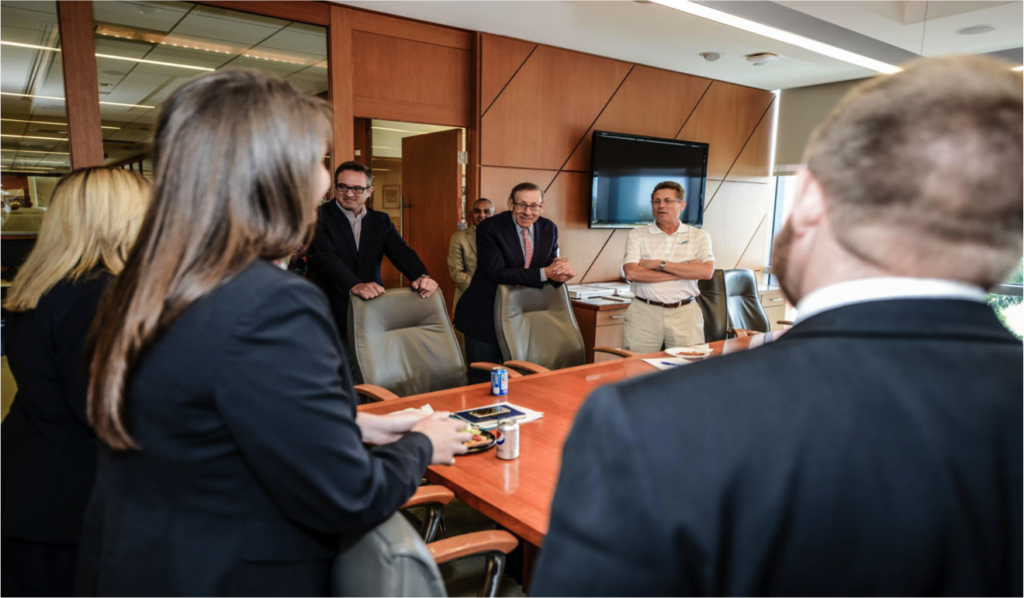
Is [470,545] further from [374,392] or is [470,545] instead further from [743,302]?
[743,302]

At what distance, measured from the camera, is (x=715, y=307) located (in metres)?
4.52

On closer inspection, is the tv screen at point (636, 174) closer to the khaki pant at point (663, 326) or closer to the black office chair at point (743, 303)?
the black office chair at point (743, 303)

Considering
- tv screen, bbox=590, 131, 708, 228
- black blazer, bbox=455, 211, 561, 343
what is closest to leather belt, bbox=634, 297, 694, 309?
black blazer, bbox=455, 211, 561, 343

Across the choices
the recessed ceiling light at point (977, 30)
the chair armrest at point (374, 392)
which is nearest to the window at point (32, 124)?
the chair armrest at point (374, 392)

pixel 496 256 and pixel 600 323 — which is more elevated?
pixel 496 256

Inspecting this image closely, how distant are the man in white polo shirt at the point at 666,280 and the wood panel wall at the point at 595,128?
1.80 metres

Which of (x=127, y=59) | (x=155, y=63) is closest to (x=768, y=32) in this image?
(x=127, y=59)

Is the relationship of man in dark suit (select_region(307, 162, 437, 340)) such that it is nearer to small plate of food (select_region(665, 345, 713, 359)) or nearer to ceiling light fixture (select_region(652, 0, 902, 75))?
small plate of food (select_region(665, 345, 713, 359))

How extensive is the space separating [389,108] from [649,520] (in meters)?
4.74

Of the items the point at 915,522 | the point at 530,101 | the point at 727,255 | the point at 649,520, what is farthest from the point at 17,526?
the point at 727,255

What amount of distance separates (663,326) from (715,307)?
2.64 feet

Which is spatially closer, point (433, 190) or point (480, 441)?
point (480, 441)

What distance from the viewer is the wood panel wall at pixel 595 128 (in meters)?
5.33

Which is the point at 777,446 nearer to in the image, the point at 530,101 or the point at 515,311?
the point at 515,311
